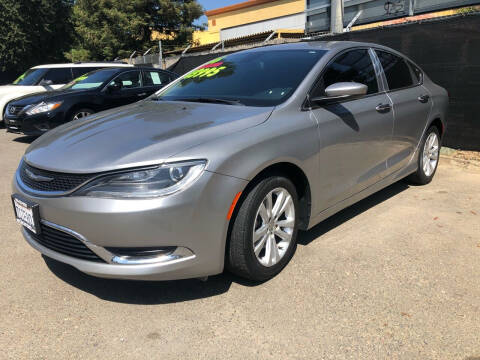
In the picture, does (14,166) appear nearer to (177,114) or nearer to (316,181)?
(177,114)

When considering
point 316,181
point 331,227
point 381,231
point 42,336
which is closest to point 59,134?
point 42,336

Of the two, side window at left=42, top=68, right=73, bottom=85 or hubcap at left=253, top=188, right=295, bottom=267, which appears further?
side window at left=42, top=68, right=73, bottom=85

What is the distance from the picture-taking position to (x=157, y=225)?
2.15 meters

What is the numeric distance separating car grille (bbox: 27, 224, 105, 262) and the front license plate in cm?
4

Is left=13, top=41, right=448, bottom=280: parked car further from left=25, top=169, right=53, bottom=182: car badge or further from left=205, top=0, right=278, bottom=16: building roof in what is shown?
left=205, top=0, right=278, bottom=16: building roof

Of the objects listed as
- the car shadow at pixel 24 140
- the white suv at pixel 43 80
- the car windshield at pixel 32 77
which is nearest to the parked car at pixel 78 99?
the car shadow at pixel 24 140

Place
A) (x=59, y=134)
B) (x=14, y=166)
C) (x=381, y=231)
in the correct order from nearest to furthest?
(x=59, y=134)
(x=381, y=231)
(x=14, y=166)

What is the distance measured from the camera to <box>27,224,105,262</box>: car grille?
7.55ft

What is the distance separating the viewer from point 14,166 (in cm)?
603

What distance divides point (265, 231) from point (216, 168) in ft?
2.14

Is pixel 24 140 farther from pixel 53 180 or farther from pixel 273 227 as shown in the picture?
pixel 273 227

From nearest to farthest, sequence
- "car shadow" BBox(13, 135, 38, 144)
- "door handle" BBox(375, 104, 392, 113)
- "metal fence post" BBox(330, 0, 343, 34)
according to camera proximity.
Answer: "door handle" BBox(375, 104, 392, 113) → "car shadow" BBox(13, 135, 38, 144) → "metal fence post" BBox(330, 0, 343, 34)

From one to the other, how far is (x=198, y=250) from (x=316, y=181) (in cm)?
112

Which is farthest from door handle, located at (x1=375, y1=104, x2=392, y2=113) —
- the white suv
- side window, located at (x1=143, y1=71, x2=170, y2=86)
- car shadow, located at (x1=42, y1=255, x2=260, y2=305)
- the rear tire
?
the white suv
